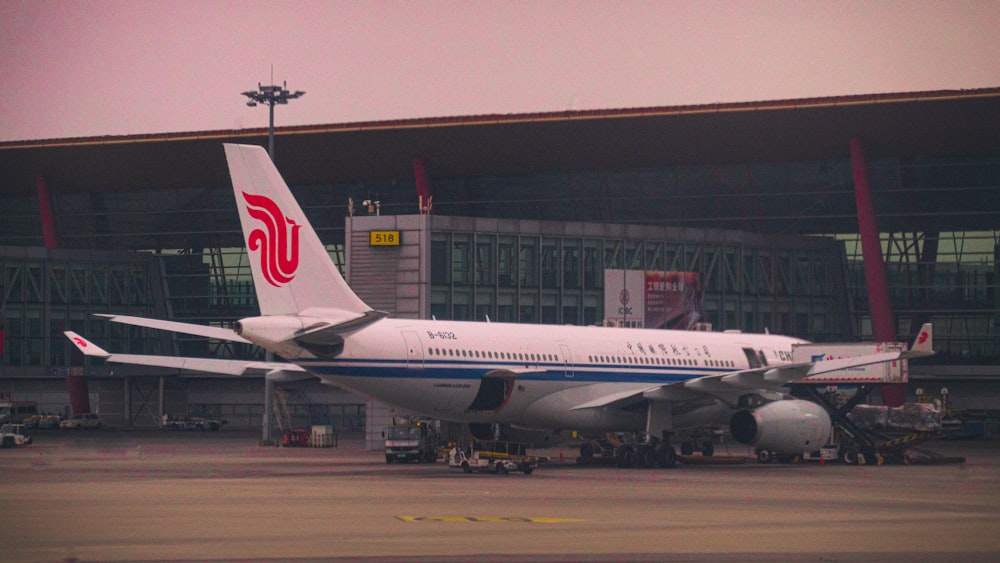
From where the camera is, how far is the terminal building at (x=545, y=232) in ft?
217

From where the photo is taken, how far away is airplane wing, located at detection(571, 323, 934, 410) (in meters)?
41.2

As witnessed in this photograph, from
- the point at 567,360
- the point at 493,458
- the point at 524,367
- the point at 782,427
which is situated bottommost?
the point at 493,458

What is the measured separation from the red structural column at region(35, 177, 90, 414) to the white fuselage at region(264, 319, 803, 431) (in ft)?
184

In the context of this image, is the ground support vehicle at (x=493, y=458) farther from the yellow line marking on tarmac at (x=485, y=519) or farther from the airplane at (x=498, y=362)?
the yellow line marking on tarmac at (x=485, y=519)

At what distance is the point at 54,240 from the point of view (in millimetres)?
94812

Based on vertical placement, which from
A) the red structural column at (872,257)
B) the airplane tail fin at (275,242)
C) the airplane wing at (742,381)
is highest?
the red structural column at (872,257)

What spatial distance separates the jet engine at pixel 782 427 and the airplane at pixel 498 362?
44 mm

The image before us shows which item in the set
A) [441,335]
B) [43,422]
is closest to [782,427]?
[441,335]

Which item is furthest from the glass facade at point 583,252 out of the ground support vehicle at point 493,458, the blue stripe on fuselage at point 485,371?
the ground support vehicle at point 493,458

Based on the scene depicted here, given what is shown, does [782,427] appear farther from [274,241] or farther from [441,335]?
[274,241]

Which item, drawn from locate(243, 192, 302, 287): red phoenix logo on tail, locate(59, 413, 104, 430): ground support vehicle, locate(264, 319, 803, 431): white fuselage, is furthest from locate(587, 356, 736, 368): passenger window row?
locate(59, 413, 104, 430): ground support vehicle

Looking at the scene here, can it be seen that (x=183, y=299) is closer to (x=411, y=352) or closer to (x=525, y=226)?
(x=525, y=226)

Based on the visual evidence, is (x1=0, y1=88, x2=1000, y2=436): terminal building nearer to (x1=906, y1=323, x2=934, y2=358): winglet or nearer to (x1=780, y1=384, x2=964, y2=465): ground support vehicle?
(x1=780, y1=384, x2=964, y2=465): ground support vehicle

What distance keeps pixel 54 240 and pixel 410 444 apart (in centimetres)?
5738
